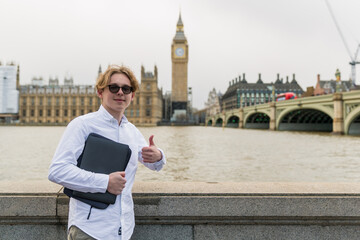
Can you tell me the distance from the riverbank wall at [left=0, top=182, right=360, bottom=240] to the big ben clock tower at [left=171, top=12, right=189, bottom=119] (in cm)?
8474

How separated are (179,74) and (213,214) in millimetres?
91718

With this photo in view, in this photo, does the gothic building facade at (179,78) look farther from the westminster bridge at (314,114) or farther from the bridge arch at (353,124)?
the bridge arch at (353,124)

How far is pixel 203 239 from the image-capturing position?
7.96 feet

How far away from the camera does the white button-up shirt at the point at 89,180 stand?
5.47 feet

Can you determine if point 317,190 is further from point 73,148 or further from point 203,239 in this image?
point 73,148

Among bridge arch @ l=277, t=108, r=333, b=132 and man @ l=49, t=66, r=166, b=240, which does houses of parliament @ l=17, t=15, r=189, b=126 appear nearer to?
bridge arch @ l=277, t=108, r=333, b=132

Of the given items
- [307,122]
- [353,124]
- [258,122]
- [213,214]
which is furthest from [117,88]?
[258,122]

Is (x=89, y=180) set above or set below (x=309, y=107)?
below

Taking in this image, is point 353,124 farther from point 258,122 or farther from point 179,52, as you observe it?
point 179,52

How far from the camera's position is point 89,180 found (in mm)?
1665

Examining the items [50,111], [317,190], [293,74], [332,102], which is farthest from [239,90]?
[317,190]

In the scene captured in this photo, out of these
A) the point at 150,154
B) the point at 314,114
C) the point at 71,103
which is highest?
the point at 71,103

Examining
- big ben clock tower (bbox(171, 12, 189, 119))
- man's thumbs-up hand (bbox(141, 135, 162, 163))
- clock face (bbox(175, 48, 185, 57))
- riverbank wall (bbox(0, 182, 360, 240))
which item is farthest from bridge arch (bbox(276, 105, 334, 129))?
clock face (bbox(175, 48, 185, 57))

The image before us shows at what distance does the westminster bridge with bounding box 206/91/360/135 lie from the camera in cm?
A: 2758
